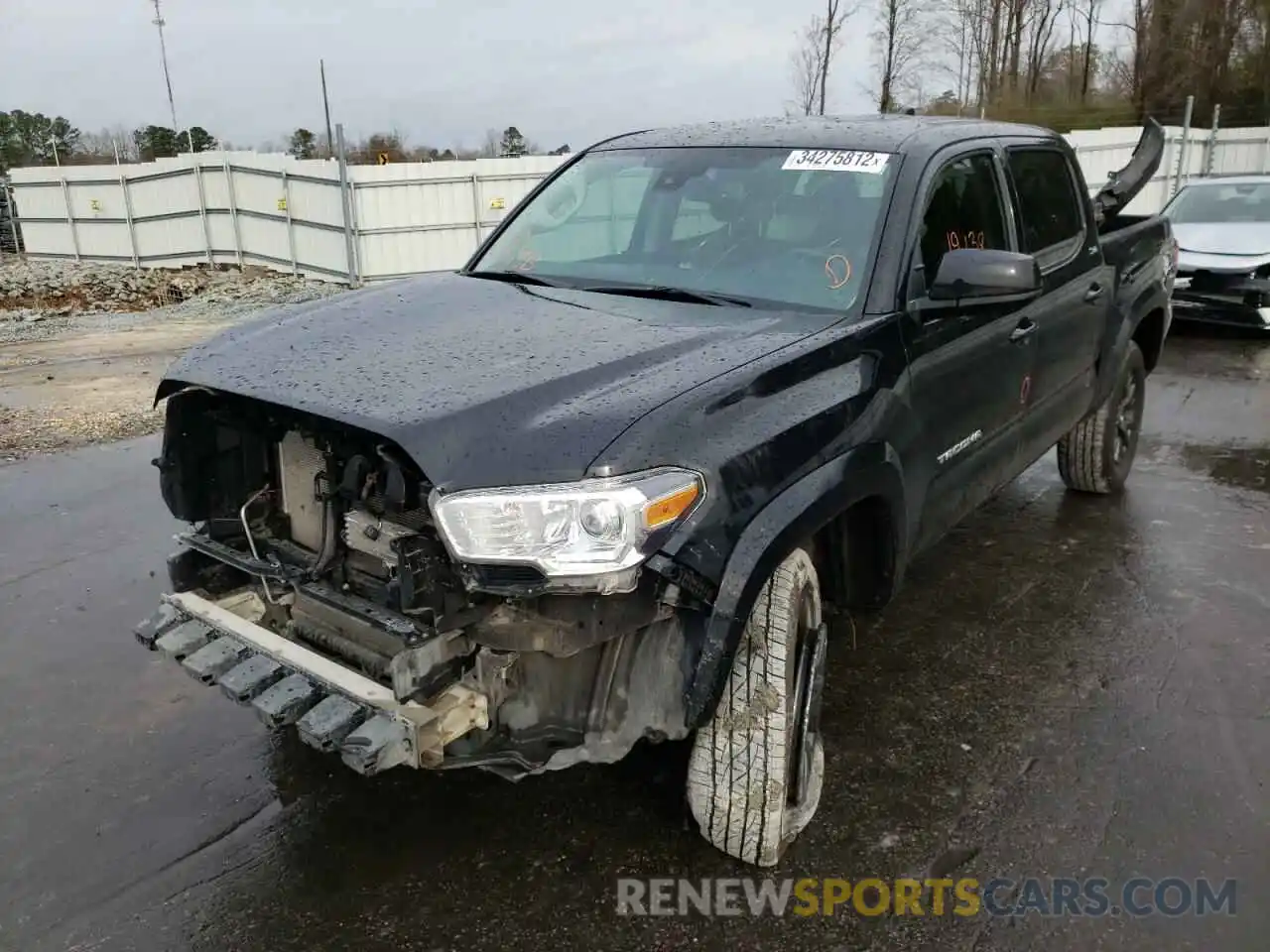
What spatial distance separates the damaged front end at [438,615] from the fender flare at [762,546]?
50mm

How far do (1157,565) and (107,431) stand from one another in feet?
21.6

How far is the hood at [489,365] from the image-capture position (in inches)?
88.7

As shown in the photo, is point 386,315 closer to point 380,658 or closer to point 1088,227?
point 380,658

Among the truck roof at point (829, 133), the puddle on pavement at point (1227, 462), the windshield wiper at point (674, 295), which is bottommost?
the puddle on pavement at point (1227, 462)

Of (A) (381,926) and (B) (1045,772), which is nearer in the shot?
(A) (381,926)

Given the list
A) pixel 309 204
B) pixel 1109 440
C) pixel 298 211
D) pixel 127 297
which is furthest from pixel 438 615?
pixel 127 297

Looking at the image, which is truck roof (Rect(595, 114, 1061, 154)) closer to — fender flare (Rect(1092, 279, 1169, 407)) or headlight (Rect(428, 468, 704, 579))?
fender flare (Rect(1092, 279, 1169, 407))

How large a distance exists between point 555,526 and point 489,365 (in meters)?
0.60

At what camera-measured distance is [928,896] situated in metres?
2.64

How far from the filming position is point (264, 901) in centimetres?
265

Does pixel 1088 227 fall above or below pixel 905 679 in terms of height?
above

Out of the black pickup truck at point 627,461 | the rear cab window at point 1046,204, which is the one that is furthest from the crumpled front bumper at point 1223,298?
the black pickup truck at point 627,461

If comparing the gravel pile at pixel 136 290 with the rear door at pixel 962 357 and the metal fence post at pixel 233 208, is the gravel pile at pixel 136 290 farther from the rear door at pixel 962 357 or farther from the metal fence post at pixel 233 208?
the rear door at pixel 962 357

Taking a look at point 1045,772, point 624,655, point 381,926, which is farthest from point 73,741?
point 1045,772
